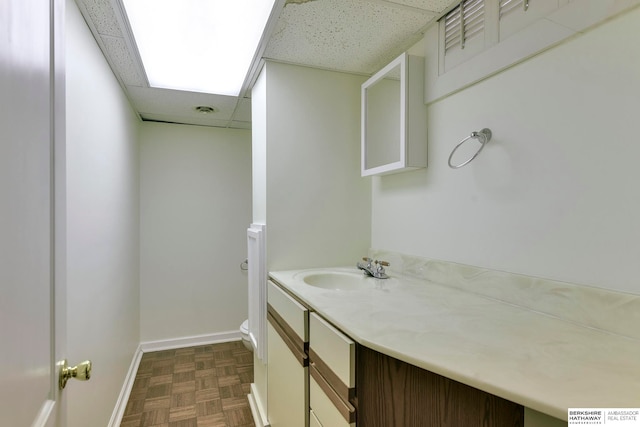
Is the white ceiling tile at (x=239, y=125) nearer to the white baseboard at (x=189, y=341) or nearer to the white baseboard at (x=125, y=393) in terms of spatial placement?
the white baseboard at (x=189, y=341)

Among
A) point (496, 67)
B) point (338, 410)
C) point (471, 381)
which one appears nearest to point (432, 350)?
point (471, 381)

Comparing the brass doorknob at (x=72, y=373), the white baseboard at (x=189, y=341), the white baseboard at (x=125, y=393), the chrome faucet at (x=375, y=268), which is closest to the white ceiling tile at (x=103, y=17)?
the brass doorknob at (x=72, y=373)

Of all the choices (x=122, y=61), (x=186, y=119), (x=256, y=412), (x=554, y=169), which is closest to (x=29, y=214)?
(x=554, y=169)

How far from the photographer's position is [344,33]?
1604 mm

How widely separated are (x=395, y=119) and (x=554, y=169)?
859 millimetres

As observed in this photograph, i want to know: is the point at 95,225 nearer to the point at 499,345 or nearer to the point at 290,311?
the point at 290,311

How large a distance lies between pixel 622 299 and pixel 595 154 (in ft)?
1.37

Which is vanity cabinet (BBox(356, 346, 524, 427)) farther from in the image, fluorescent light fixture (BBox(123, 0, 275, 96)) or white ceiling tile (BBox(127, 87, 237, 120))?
white ceiling tile (BBox(127, 87, 237, 120))

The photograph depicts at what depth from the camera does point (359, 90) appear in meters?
2.10

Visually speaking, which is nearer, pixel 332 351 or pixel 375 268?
pixel 332 351

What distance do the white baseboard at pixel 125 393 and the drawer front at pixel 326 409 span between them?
4.73 ft

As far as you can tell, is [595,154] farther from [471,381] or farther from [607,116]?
[471,381]

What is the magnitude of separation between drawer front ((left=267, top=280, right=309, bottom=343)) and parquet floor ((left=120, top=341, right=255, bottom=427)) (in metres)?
0.94

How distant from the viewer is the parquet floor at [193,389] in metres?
2.07
